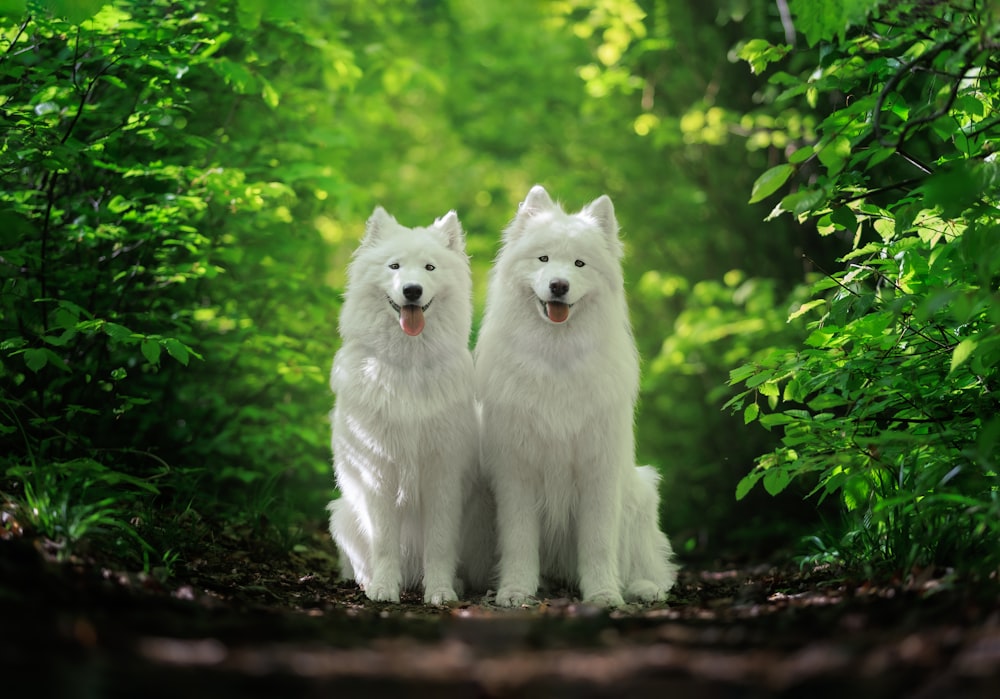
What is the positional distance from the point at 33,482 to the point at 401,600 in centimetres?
188

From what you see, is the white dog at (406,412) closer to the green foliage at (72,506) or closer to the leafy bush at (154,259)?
the leafy bush at (154,259)

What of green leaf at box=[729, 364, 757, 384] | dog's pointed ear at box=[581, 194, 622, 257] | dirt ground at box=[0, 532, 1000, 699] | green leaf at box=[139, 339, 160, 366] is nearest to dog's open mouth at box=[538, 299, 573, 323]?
dog's pointed ear at box=[581, 194, 622, 257]

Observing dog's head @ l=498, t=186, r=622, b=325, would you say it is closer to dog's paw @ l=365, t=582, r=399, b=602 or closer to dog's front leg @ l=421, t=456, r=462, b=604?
dog's front leg @ l=421, t=456, r=462, b=604

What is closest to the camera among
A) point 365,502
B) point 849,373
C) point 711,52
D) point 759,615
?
point 759,615

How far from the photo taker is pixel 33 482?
4098mm

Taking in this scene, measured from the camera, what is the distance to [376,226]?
196 inches

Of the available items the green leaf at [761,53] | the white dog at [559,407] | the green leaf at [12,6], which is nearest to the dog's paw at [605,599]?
the white dog at [559,407]

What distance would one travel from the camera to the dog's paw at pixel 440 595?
4480mm

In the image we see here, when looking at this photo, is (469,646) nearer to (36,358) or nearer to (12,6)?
(36,358)

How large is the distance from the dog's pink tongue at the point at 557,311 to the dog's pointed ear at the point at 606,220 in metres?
0.55

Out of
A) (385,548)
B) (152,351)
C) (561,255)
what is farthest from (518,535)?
(152,351)

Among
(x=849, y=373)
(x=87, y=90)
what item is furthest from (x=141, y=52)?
(x=849, y=373)

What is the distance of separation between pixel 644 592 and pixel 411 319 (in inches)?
77.7

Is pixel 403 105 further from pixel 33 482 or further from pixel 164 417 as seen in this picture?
pixel 33 482
